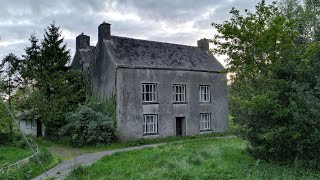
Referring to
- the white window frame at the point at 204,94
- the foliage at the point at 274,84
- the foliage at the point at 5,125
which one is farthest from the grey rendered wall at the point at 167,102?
the foliage at the point at 274,84

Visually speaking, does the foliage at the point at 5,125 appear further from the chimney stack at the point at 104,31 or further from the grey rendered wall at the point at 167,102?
the chimney stack at the point at 104,31

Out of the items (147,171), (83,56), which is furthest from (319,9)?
(83,56)

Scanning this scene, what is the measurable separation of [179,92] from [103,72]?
305 inches

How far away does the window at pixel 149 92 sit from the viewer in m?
28.1

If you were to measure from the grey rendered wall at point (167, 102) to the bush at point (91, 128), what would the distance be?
138cm

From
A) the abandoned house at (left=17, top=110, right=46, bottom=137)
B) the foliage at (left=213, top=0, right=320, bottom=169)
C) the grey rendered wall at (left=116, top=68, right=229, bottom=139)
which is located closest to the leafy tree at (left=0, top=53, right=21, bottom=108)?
the abandoned house at (left=17, top=110, right=46, bottom=137)

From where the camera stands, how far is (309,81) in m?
14.1

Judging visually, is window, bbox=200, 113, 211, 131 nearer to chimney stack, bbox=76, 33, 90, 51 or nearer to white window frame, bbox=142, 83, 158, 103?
white window frame, bbox=142, 83, 158, 103

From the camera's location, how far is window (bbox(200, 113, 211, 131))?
103 ft

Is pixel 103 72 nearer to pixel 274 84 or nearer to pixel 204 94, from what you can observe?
pixel 204 94

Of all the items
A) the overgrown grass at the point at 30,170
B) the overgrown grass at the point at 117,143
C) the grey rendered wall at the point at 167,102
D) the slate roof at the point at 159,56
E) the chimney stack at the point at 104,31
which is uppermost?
the chimney stack at the point at 104,31

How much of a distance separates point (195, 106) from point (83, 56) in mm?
13987

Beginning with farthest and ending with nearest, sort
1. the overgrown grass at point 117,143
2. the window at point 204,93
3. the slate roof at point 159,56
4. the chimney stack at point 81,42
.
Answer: the chimney stack at point 81,42 < the window at point 204,93 < the slate roof at point 159,56 < the overgrown grass at point 117,143

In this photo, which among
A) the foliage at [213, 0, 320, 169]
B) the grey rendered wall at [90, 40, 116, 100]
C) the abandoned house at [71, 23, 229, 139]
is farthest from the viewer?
the grey rendered wall at [90, 40, 116, 100]
